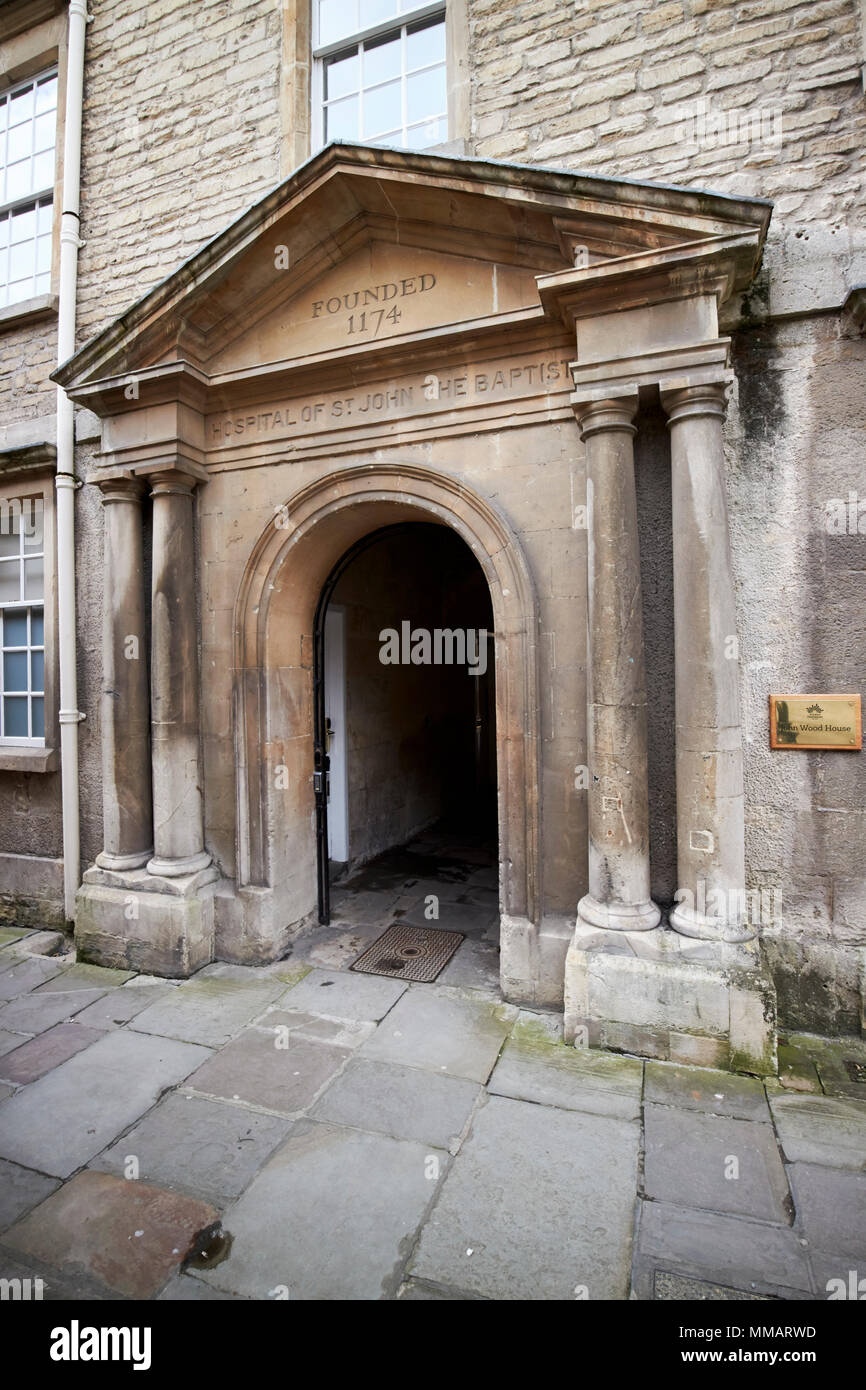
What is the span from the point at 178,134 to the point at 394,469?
11.4 ft

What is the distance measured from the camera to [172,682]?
435cm

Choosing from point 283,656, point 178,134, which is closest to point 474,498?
point 283,656

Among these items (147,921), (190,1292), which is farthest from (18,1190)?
(147,921)

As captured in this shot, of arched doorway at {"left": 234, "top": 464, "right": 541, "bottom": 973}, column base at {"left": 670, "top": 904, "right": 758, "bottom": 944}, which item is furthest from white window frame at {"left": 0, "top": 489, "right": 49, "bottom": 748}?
column base at {"left": 670, "top": 904, "right": 758, "bottom": 944}

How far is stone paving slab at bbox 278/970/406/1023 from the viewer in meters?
3.65

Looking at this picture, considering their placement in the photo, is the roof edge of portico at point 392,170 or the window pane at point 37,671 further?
the window pane at point 37,671

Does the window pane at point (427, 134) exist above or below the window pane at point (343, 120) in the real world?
below

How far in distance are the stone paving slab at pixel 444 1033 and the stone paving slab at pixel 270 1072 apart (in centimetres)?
25

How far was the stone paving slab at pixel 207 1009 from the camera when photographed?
3.49 meters

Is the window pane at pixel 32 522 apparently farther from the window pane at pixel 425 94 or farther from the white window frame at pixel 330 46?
the window pane at pixel 425 94

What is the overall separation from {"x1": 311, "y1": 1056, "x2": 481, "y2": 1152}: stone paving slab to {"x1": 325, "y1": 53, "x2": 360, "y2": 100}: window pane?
21.1ft

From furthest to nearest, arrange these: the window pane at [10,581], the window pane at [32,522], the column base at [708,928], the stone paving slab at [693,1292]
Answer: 1. the window pane at [10,581]
2. the window pane at [32,522]
3. the column base at [708,928]
4. the stone paving slab at [693,1292]

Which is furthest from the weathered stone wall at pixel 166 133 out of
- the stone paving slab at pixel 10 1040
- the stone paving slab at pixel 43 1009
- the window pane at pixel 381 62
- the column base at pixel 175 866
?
the stone paving slab at pixel 10 1040
